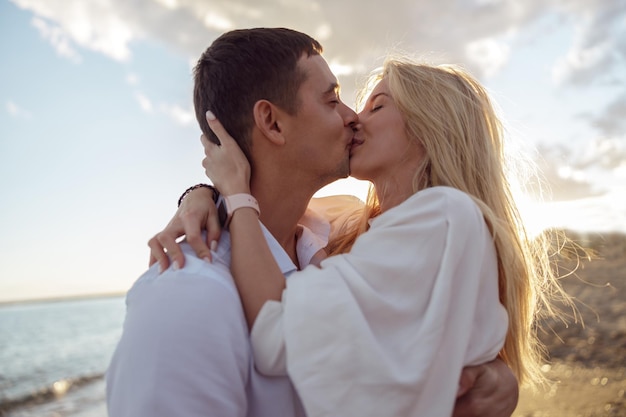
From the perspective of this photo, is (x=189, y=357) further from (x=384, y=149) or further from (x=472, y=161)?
(x=472, y=161)

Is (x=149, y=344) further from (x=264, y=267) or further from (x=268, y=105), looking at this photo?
(x=268, y=105)

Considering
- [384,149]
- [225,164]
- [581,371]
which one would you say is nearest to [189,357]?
[225,164]

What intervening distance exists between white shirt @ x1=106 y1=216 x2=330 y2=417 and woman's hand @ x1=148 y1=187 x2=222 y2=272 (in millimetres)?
94

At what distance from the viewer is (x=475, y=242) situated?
198 centimetres

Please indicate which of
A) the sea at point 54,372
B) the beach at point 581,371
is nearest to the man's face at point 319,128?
the beach at point 581,371

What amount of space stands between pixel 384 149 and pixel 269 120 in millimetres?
613

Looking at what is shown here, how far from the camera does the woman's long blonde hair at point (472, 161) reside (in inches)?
100

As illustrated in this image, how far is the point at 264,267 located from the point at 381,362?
58 cm

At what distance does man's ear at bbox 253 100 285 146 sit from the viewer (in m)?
2.77

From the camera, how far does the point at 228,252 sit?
2305 millimetres

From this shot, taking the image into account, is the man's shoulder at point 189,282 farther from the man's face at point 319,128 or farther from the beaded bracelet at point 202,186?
the man's face at point 319,128

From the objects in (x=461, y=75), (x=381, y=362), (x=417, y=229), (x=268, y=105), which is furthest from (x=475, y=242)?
(x=461, y=75)

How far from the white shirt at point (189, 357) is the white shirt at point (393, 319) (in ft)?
0.35

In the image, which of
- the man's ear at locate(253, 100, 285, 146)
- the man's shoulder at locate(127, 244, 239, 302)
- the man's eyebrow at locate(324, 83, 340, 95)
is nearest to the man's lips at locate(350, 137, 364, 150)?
the man's eyebrow at locate(324, 83, 340, 95)
